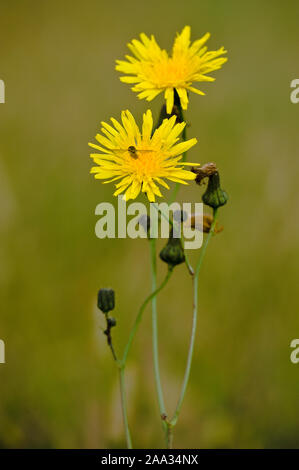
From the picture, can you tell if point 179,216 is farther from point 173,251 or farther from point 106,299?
point 106,299

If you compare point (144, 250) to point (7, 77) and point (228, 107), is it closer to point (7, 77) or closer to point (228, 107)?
point (228, 107)

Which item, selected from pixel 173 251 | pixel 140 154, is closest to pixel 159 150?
pixel 140 154

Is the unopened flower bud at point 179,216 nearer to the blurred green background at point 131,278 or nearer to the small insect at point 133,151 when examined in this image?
the small insect at point 133,151

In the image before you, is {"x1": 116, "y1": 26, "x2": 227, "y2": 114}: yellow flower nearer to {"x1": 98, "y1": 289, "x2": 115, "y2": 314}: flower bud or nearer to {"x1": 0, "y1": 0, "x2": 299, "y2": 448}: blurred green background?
{"x1": 98, "y1": 289, "x2": 115, "y2": 314}: flower bud

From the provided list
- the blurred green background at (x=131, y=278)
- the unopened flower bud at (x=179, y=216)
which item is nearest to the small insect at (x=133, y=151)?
the unopened flower bud at (x=179, y=216)

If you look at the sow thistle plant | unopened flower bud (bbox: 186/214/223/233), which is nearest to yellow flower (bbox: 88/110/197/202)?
the sow thistle plant
